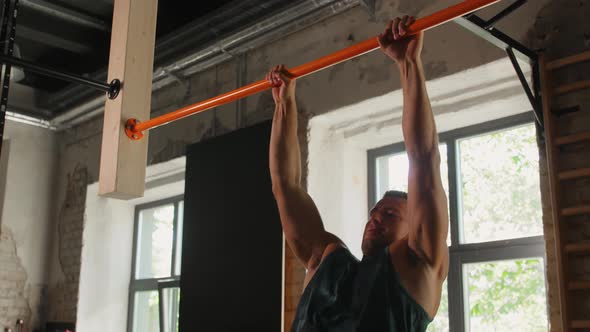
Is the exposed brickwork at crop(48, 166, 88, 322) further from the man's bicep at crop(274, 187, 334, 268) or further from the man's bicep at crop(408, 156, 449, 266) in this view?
the man's bicep at crop(408, 156, 449, 266)

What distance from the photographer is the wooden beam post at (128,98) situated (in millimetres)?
2299

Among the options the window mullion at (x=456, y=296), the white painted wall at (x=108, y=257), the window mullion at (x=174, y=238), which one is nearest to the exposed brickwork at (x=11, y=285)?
the white painted wall at (x=108, y=257)

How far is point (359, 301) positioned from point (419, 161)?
0.43 metres

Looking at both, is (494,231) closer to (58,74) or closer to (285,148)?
(285,148)

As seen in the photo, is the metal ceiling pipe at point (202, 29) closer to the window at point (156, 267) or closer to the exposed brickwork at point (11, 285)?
the window at point (156, 267)

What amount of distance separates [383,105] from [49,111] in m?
4.00

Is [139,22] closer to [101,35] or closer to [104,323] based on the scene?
[101,35]

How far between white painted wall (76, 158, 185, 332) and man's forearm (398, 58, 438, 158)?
4.37m

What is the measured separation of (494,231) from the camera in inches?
159

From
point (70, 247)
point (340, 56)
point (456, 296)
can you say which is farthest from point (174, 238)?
point (340, 56)

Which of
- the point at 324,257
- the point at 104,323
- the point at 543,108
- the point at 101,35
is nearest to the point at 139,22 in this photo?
the point at 324,257

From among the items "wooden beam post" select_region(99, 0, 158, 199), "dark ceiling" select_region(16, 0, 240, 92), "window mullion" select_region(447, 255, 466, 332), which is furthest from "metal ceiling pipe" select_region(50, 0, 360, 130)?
"wooden beam post" select_region(99, 0, 158, 199)

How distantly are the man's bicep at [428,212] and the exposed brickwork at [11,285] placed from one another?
5.56m

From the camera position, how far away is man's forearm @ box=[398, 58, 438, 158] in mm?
1929
